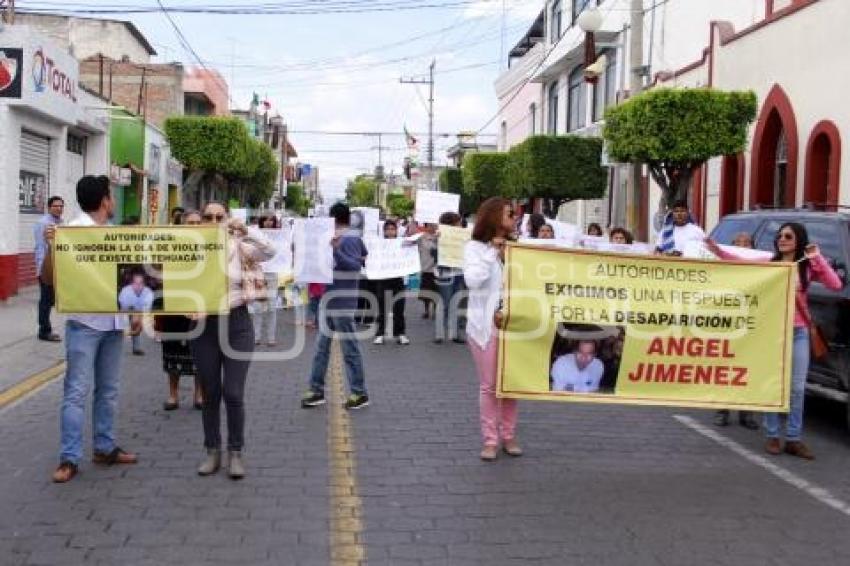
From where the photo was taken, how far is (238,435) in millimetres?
6281

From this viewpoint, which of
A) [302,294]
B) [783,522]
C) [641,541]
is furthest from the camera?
[302,294]

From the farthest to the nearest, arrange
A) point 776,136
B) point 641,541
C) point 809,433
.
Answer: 1. point 776,136
2. point 809,433
3. point 641,541

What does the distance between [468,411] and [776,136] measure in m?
11.5

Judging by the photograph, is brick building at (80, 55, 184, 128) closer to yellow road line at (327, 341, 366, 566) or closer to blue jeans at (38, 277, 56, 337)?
blue jeans at (38, 277, 56, 337)

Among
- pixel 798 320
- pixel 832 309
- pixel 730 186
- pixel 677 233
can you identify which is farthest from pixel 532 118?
pixel 798 320

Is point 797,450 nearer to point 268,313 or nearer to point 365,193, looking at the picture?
point 268,313

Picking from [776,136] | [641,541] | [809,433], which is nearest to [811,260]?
[809,433]

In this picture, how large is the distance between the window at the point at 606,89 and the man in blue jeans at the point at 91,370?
23121 mm

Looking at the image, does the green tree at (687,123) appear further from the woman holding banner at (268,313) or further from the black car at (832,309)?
the black car at (832,309)

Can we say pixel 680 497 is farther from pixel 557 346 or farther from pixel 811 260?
pixel 811 260

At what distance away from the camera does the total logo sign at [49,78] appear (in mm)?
18406

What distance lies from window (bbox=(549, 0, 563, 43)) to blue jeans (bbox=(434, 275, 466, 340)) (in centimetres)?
2347

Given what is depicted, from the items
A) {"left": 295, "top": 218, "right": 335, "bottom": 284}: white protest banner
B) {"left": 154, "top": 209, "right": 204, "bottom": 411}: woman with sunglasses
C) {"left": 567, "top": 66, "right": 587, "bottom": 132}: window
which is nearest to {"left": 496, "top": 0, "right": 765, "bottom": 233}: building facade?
{"left": 567, "top": 66, "right": 587, "bottom": 132}: window

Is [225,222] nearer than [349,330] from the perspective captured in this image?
A: Yes
